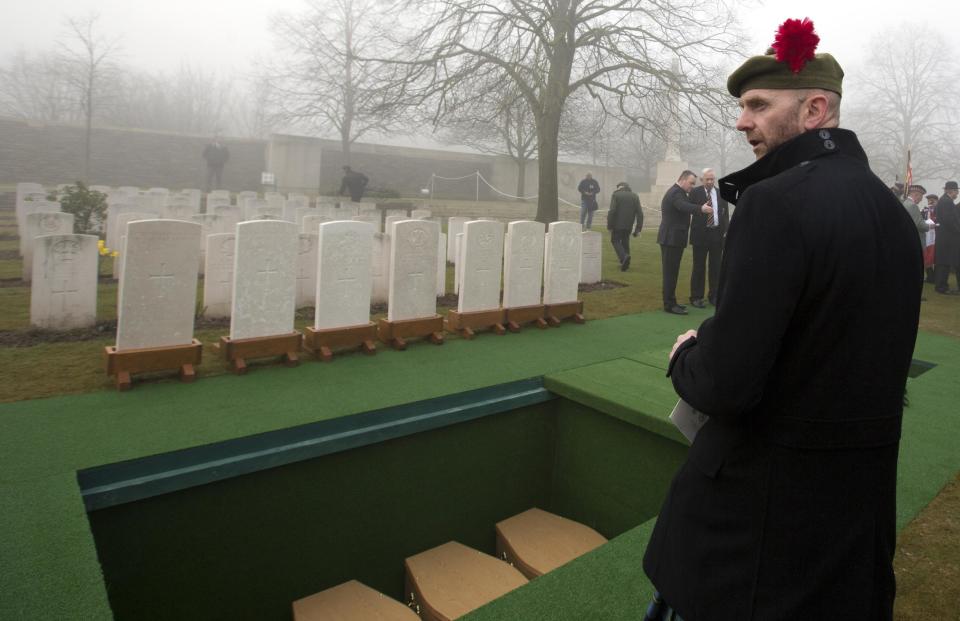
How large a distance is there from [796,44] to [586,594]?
1.75 m

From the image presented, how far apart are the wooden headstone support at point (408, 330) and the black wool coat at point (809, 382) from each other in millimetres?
4197

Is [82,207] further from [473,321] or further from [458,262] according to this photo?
[473,321]

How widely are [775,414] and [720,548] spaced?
0.99 feet

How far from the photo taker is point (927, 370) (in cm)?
562

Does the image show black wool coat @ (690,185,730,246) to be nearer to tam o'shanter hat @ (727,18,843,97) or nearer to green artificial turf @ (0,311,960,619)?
green artificial turf @ (0,311,960,619)

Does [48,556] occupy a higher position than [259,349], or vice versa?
[259,349]

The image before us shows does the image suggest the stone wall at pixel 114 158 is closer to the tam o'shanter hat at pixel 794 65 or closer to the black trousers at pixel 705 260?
the black trousers at pixel 705 260

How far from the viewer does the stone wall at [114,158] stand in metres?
27.6

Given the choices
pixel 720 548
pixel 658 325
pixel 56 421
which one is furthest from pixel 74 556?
pixel 658 325

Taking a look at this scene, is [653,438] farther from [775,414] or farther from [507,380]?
[775,414]

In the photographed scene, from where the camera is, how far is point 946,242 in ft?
35.0

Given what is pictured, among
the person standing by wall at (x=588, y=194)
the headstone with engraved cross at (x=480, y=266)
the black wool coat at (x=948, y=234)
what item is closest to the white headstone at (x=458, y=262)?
the headstone with engraved cross at (x=480, y=266)

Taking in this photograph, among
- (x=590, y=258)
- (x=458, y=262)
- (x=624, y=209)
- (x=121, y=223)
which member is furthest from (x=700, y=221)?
(x=121, y=223)

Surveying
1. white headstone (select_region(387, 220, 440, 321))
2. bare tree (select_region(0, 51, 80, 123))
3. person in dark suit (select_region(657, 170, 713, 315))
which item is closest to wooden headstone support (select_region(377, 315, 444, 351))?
white headstone (select_region(387, 220, 440, 321))
